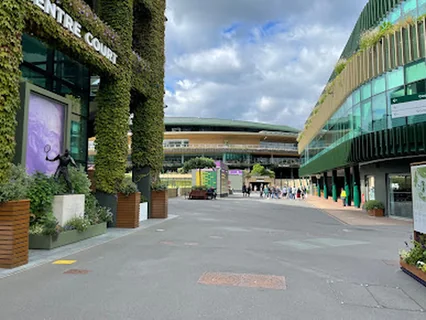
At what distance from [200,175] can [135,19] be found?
2715cm

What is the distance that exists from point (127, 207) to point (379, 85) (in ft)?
49.1

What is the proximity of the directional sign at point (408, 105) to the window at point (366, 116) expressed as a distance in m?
2.47

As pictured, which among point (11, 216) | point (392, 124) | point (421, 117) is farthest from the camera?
point (392, 124)

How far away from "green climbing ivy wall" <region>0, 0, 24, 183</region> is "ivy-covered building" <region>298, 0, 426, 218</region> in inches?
639

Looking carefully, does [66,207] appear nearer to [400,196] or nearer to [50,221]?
[50,221]

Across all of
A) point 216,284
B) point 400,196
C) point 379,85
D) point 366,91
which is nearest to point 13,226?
point 216,284

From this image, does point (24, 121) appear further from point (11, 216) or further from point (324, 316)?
point (324, 316)

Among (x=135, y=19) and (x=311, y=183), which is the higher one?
(x=135, y=19)

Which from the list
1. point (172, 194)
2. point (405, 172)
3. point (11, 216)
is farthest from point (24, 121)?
point (172, 194)

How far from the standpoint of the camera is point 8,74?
23.2 ft

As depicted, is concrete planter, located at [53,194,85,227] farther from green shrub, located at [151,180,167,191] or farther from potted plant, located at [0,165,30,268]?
green shrub, located at [151,180,167,191]

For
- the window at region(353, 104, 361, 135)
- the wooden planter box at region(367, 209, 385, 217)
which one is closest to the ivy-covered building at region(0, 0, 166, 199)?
the window at region(353, 104, 361, 135)

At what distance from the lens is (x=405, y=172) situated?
19406 millimetres

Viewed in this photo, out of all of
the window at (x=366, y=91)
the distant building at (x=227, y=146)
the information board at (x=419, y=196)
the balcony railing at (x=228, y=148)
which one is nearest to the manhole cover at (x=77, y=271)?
the information board at (x=419, y=196)
